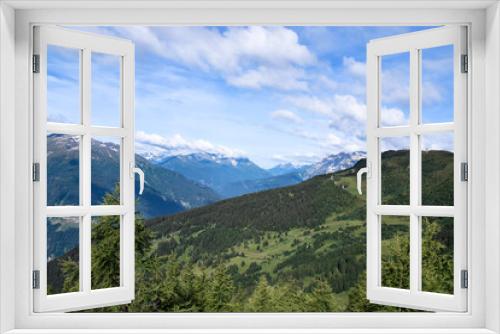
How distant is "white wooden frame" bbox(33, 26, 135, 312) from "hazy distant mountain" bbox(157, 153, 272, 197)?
4.61 metres

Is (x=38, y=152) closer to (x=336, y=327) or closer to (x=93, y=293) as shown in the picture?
(x=93, y=293)

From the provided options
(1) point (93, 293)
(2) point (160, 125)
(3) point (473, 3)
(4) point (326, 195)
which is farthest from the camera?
(4) point (326, 195)

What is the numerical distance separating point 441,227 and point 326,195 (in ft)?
7.78

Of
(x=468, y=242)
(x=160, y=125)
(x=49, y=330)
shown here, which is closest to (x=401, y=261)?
(x=160, y=125)

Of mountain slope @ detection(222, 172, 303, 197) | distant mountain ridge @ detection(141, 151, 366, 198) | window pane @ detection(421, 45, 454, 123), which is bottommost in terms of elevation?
mountain slope @ detection(222, 172, 303, 197)

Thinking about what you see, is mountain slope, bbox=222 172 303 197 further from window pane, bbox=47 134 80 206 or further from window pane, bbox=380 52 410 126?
window pane, bbox=47 134 80 206

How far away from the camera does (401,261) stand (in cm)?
633

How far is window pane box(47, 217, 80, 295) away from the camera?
578cm

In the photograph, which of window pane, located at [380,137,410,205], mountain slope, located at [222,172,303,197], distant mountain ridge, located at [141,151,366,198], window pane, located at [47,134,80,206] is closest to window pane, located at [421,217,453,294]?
window pane, located at [380,137,410,205]

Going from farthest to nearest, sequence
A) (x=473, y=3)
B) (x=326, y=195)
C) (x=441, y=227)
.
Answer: (x=326, y=195), (x=441, y=227), (x=473, y=3)

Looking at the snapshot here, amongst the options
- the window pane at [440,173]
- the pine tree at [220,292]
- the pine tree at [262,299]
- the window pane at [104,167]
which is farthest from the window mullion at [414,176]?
the pine tree at [262,299]

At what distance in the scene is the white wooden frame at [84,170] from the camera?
2254mm

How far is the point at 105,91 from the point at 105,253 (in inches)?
78.7

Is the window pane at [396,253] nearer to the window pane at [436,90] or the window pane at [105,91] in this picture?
the window pane at [436,90]
